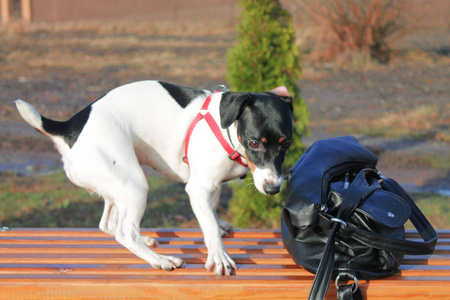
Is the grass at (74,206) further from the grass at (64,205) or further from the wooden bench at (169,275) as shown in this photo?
the wooden bench at (169,275)

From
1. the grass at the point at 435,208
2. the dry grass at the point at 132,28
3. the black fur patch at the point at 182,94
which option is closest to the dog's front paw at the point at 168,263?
the black fur patch at the point at 182,94

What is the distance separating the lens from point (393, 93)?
414 inches

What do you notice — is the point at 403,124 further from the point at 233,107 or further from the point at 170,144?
the point at 233,107

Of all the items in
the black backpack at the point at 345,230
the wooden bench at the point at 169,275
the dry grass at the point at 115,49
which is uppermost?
the black backpack at the point at 345,230

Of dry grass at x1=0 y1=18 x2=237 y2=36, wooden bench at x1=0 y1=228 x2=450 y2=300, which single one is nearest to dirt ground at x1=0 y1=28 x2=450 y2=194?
dry grass at x1=0 y1=18 x2=237 y2=36

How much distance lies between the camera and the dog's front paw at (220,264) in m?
2.55

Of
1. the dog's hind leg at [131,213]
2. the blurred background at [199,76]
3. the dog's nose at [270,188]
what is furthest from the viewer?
the blurred background at [199,76]

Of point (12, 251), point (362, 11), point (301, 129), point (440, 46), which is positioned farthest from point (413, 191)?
point (440, 46)

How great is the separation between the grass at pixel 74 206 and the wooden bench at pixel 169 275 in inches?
74.8

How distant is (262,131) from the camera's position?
102 inches

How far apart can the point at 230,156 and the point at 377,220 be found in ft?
2.52

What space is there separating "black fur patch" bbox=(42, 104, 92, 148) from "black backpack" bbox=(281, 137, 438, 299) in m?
1.08

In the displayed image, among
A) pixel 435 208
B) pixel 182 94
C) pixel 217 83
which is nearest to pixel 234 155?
pixel 182 94

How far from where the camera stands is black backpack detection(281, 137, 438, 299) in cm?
240
